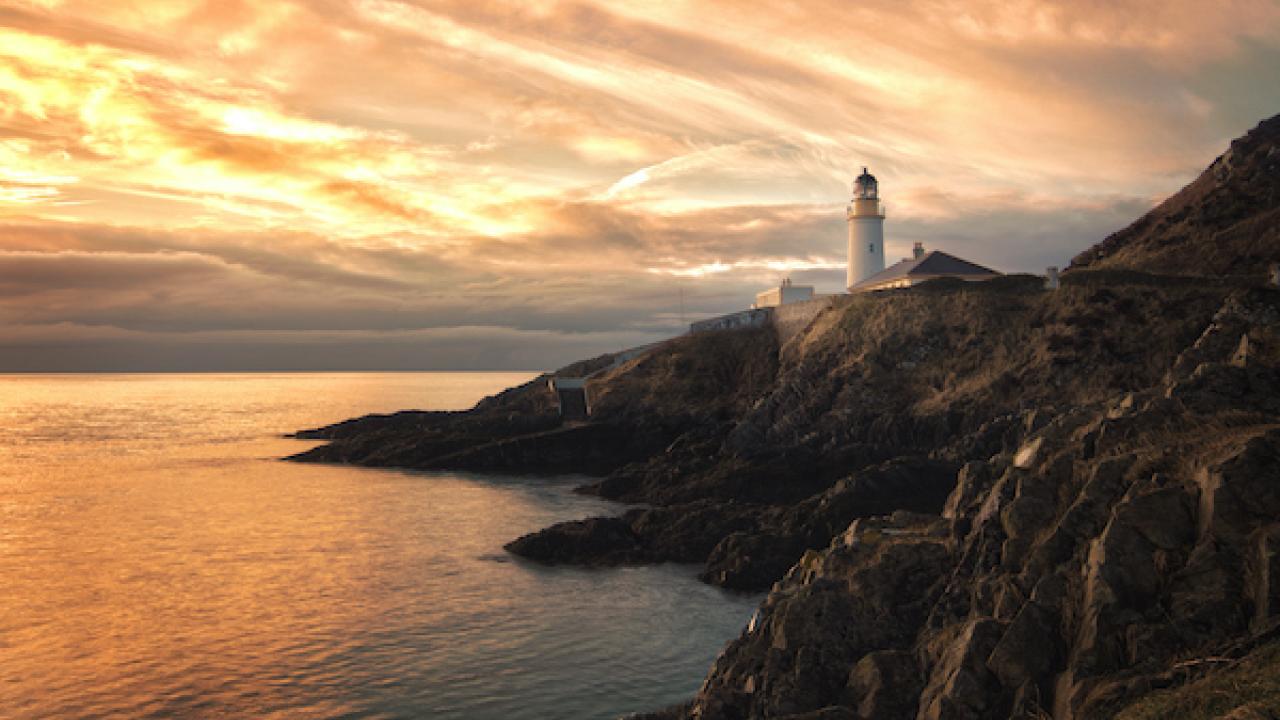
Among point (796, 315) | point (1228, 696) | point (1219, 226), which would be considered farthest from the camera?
point (796, 315)

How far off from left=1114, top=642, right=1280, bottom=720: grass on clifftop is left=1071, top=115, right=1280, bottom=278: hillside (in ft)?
180

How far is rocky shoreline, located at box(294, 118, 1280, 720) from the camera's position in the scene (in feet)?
35.4

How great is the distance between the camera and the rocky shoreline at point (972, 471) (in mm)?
10805

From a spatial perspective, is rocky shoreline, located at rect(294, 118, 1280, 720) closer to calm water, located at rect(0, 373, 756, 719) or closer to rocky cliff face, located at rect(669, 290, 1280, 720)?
rocky cliff face, located at rect(669, 290, 1280, 720)

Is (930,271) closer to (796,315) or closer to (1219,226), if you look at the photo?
(796,315)

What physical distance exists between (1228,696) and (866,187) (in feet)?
277

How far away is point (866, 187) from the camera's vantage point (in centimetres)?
8919

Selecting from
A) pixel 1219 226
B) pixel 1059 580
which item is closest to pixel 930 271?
pixel 1219 226

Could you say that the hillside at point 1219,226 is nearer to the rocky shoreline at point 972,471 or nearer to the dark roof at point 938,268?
the rocky shoreline at point 972,471

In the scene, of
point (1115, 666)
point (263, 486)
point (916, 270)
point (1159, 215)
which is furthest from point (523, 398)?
point (1115, 666)

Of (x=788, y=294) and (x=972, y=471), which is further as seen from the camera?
(x=788, y=294)

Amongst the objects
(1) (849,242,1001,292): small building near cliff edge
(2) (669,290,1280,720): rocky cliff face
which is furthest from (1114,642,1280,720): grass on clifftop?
(1) (849,242,1001,292): small building near cliff edge

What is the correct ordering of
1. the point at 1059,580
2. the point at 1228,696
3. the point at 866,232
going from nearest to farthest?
the point at 1228,696, the point at 1059,580, the point at 866,232

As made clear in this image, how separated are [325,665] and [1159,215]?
86.5 metres
